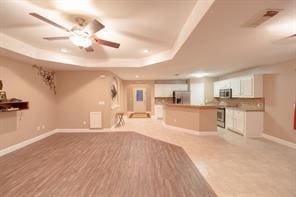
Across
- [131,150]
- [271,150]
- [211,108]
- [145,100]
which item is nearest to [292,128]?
[271,150]

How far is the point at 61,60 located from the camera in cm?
566

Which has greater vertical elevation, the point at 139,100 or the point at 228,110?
the point at 139,100

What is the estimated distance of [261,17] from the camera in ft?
8.13

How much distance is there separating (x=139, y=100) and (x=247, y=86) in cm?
878

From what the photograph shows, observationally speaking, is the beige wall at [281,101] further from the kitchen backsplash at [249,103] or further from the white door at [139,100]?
the white door at [139,100]

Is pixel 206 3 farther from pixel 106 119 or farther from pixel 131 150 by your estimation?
pixel 106 119

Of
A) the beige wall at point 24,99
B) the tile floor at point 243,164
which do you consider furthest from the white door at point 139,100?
the tile floor at point 243,164

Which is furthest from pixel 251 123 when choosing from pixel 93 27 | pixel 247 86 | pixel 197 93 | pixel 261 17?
pixel 93 27

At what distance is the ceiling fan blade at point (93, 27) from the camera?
2.71 metres

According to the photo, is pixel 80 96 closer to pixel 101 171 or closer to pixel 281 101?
pixel 101 171

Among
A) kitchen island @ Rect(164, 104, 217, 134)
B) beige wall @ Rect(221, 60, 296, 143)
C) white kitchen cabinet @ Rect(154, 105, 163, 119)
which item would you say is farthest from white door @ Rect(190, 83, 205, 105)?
beige wall @ Rect(221, 60, 296, 143)

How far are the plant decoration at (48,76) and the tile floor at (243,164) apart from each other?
4515mm

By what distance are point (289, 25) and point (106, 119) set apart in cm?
632

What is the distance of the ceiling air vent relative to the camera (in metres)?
2.34
